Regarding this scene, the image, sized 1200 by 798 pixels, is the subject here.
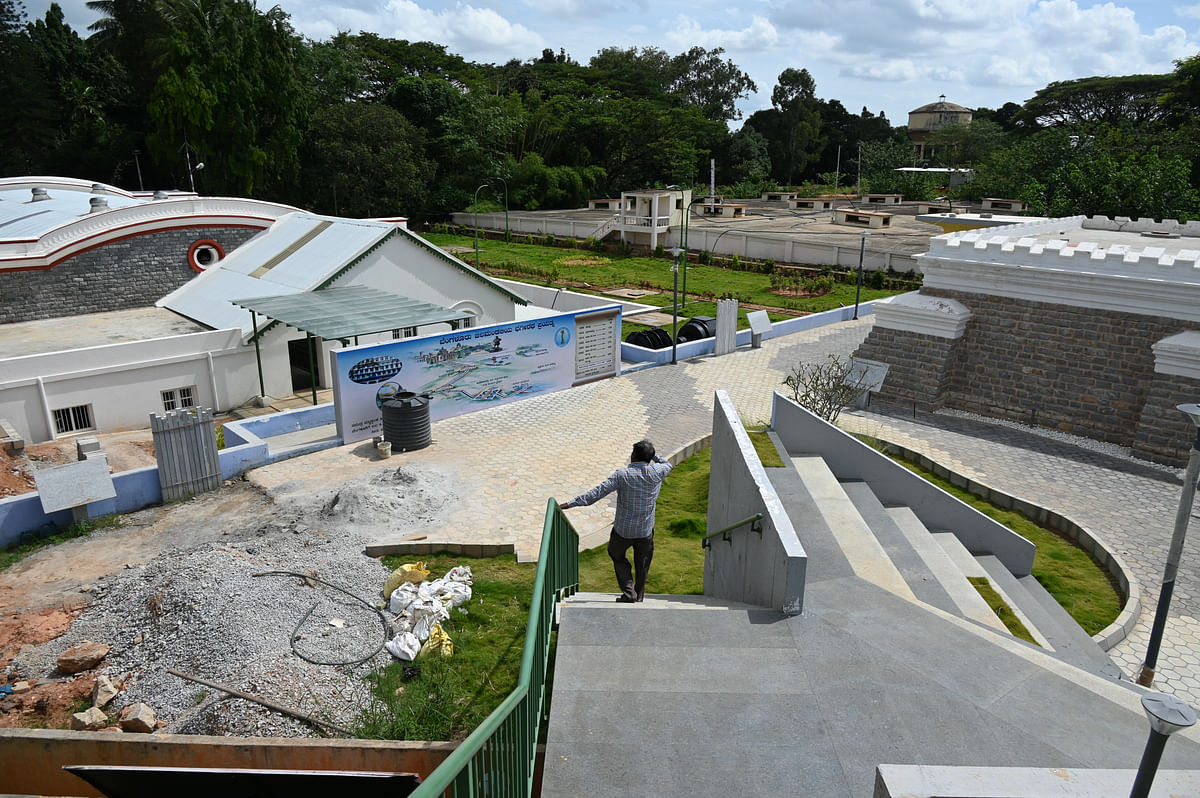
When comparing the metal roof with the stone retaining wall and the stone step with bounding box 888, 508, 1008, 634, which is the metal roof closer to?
the stone retaining wall

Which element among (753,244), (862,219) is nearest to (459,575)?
(753,244)

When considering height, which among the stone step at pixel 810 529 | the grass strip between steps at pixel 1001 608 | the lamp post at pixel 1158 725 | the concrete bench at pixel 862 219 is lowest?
the grass strip between steps at pixel 1001 608

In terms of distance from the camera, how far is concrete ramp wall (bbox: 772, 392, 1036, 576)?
387 inches

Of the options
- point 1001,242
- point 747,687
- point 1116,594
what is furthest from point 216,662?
point 1001,242

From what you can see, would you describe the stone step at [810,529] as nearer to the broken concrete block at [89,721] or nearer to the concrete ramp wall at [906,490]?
the concrete ramp wall at [906,490]

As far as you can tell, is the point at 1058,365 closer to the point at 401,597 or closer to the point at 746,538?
the point at 746,538

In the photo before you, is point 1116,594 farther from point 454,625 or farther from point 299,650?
point 299,650

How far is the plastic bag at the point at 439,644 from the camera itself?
759cm

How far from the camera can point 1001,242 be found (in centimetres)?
1546

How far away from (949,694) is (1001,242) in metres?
13.0

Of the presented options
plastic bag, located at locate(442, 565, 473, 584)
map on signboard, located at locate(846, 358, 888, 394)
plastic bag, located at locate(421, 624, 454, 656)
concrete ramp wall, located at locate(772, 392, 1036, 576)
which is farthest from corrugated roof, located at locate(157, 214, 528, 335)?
plastic bag, located at locate(421, 624, 454, 656)

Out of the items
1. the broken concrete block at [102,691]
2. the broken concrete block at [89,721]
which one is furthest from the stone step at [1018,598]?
Answer: the broken concrete block at [102,691]

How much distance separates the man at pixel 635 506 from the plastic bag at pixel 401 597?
257 cm

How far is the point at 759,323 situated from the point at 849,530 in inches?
547
